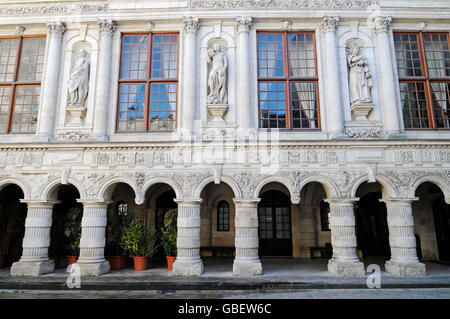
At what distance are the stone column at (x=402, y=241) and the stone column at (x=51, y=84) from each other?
13117mm

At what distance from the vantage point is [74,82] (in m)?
11.6

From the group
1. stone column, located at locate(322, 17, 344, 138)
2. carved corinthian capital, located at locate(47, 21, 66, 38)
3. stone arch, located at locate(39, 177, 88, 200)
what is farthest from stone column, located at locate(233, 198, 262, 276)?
carved corinthian capital, located at locate(47, 21, 66, 38)

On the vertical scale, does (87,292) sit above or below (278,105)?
below

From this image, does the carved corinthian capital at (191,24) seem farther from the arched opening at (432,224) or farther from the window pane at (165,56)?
the arched opening at (432,224)

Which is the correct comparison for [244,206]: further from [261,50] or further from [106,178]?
[261,50]

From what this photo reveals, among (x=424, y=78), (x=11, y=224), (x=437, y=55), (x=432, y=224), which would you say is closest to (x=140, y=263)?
(x=11, y=224)

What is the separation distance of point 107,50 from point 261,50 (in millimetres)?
6324

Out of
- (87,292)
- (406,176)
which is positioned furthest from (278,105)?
(87,292)

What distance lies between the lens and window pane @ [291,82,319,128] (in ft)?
38.1

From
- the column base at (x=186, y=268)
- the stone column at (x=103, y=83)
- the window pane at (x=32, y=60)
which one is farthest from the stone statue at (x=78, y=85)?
→ the column base at (x=186, y=268)

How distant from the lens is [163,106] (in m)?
11.9

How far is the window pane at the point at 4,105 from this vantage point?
12047 millimetres

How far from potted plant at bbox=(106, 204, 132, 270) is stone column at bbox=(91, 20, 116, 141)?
3.19m

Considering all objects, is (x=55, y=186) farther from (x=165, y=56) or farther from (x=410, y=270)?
(x=410, y=270)
